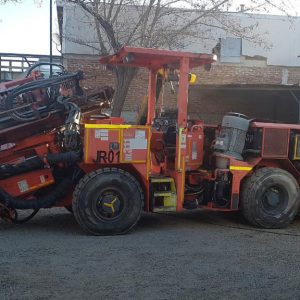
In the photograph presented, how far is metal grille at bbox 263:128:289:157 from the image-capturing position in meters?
7.92

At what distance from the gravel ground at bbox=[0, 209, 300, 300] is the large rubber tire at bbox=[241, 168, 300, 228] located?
21cm

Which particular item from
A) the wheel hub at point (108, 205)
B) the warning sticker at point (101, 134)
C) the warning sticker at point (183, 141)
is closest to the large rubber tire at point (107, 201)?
the wheel hub at point (108, 205)

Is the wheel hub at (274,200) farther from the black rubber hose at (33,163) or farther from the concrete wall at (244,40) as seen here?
the concrete wall at (244,40)

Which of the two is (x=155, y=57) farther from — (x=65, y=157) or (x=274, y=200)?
(x=274, y=200)

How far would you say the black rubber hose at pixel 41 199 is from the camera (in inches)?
282

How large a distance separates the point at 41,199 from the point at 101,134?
1328 mm

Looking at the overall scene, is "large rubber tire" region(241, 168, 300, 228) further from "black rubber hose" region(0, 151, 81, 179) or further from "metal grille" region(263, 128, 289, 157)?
"black rubber hose" region(0, 151, 81, 179)

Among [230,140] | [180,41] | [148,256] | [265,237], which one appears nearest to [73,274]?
[148,256]

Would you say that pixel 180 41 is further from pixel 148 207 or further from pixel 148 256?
pixel 148 256

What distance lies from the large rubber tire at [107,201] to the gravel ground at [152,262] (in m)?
0.21

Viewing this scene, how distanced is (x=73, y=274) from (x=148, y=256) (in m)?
1.09

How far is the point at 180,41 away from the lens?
55.8 feet

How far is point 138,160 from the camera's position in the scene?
7359mm

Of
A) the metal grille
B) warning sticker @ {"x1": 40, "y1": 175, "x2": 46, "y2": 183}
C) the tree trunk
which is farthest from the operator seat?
the tree trunk
